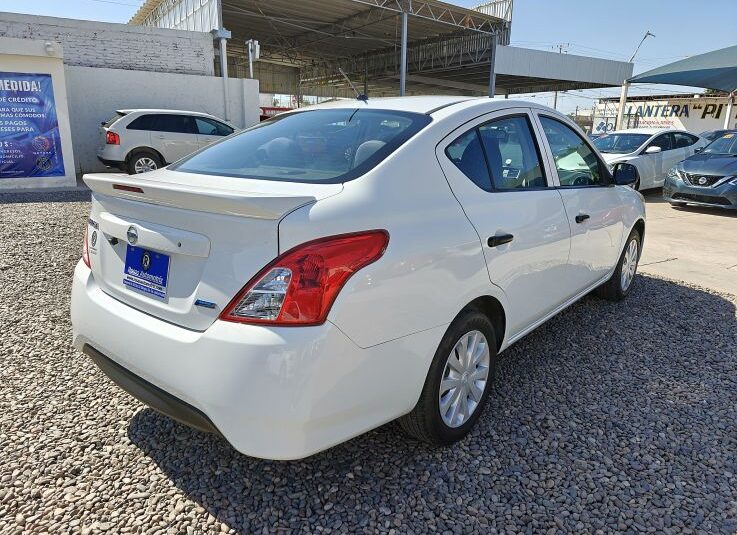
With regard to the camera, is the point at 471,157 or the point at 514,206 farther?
the point at 514,206

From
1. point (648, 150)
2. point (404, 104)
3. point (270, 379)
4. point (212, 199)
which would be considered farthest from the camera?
point (648, 150)

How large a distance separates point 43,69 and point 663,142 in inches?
536

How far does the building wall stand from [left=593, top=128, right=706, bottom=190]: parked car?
11.0 metres

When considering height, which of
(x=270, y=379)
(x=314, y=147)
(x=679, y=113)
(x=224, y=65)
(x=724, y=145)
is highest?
(x=224, y=65)

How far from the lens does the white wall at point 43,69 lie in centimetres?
980

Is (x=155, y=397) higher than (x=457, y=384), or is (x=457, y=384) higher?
(x=155, y=397)

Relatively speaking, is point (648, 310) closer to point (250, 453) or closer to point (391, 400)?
point (391, 400)

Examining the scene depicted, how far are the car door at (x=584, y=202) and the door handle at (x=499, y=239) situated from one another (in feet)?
2.72

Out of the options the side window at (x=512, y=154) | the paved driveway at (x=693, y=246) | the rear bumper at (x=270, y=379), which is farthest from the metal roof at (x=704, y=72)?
the rear bumper at (x=270, y=379)

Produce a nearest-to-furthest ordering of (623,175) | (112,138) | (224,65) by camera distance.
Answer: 1. (623,175)
2. (112,138)
3. (224,65)

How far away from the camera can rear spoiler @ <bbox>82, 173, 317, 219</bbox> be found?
69.7 inches

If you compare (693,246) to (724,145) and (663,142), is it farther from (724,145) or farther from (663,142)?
(663,142)

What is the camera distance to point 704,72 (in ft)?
72.1

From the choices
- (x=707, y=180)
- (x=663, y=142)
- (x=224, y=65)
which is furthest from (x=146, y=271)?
(x=224, y=65)
